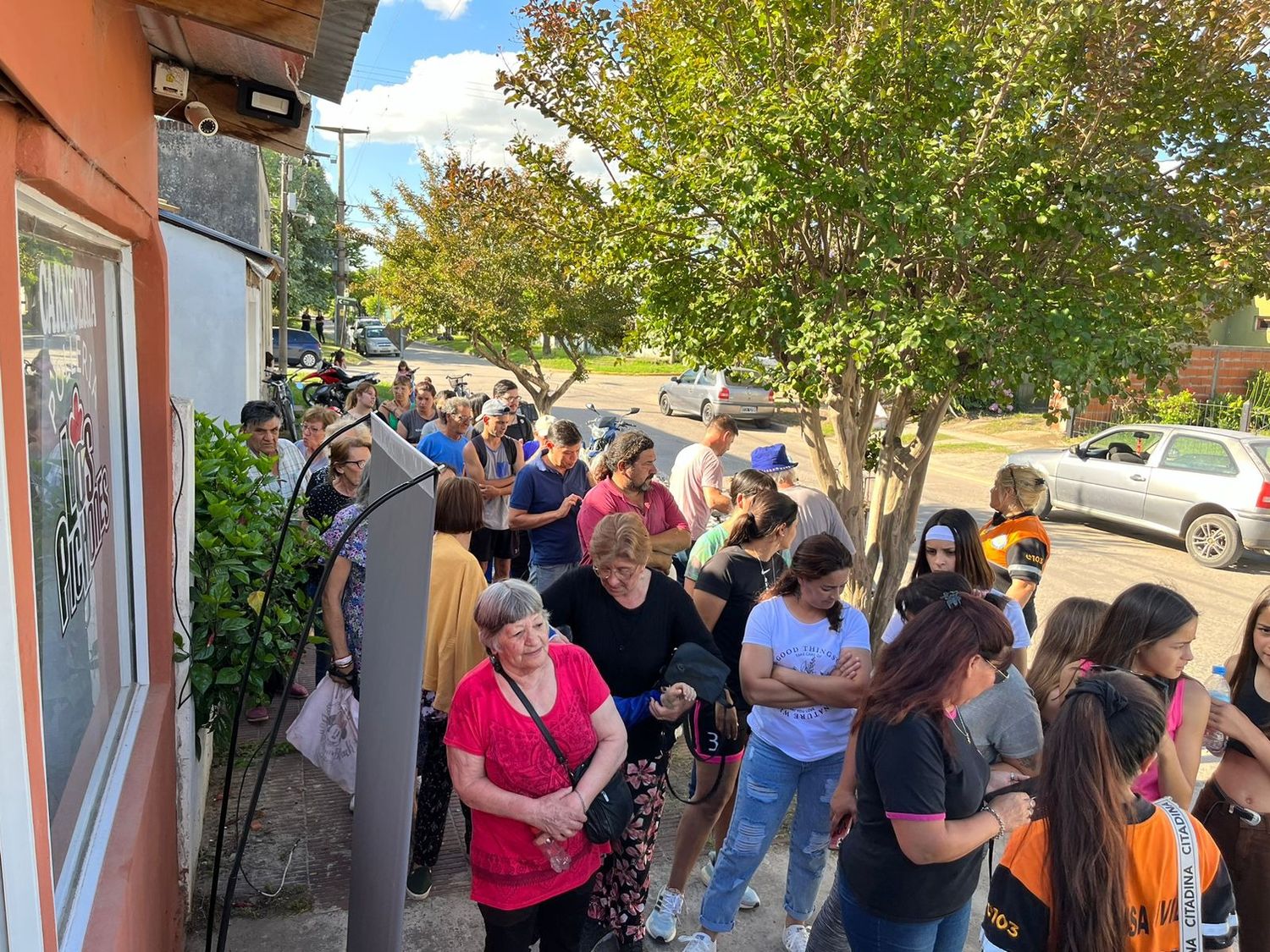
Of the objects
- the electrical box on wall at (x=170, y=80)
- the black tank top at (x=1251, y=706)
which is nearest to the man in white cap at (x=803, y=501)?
the black tank top at (x=1251, y=706)

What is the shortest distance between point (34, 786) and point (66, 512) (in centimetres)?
79

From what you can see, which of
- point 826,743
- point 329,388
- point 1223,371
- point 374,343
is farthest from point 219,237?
point 374,343

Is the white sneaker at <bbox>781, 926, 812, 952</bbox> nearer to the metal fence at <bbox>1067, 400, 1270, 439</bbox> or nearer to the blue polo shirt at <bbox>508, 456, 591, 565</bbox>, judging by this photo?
the blue polo shirt at <bbox>508, 456, 591, 565</bbox>

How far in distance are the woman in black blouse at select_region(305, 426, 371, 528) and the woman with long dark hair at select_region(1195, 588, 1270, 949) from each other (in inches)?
153

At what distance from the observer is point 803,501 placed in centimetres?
527

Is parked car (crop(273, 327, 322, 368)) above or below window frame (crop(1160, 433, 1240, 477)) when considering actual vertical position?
below

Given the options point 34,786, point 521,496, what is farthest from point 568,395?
point 34,786

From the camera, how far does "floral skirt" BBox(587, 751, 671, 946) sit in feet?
11.8

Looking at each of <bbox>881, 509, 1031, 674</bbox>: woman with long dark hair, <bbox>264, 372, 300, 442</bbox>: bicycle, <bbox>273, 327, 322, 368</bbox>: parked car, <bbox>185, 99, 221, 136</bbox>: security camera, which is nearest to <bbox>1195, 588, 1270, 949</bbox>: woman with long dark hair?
<bbox>881, 509, 1031, 674</bbox>: woman with long dark hair

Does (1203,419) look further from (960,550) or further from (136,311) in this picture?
(136,311)

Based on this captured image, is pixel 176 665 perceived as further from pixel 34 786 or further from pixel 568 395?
pixel 568 395

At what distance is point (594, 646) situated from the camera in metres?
3.60

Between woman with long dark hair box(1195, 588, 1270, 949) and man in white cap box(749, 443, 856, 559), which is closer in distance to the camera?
woman with long dark hair box(1195, 588, 1270, 949)

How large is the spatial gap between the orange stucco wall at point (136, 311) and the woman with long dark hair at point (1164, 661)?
9.66 ft
